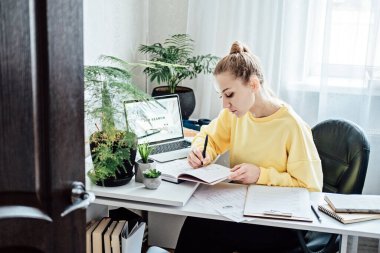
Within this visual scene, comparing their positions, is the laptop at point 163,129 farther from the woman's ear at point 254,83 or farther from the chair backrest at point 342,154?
the chair backrest at point 342,154

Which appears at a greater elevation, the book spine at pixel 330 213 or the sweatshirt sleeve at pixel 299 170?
the sweatshirt sleeve at pixel 299 170

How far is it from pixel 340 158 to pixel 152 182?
0.86 meters

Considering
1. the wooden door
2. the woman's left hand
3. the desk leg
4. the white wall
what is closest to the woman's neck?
the woman's left hand

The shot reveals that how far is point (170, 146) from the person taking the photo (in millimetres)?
2242

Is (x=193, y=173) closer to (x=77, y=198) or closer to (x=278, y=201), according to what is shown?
(x=278, y=201)

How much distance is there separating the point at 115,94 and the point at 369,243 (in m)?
1.76

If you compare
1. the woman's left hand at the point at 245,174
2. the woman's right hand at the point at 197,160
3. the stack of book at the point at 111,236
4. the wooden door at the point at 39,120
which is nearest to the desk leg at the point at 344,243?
the woman's left hand at the point at 245,174

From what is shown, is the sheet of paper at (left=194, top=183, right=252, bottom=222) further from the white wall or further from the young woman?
the white wall

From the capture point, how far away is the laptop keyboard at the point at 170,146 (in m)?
2.17

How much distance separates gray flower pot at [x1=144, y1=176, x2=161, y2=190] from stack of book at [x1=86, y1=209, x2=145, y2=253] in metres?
0.21

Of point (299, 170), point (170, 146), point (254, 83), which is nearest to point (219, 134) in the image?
point (170, 146)

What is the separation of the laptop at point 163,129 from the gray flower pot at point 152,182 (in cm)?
32

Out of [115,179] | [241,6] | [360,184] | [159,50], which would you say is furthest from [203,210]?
[241,6]

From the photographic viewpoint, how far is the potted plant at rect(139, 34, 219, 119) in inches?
101
